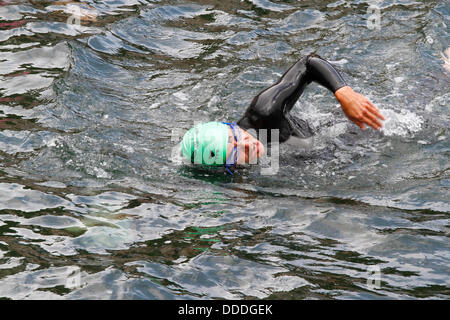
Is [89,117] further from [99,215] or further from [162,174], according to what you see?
[99,215]

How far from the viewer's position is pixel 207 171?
6117mm

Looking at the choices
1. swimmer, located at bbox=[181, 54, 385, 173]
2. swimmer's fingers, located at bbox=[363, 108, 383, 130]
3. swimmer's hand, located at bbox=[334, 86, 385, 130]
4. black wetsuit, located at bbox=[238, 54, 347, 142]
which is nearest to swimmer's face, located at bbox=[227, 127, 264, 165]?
swimmer, located at bbox=[181, 54, 385, 173]

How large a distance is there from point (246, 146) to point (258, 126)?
30 centimetres

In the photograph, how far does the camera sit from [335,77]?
18.7 ft

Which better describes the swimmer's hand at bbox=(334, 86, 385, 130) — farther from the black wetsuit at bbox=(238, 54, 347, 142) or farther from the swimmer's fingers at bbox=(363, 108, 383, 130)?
the black wetsuit at bbox=(238, 54, 347, 142)

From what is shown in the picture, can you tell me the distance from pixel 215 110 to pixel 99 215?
8.95ft

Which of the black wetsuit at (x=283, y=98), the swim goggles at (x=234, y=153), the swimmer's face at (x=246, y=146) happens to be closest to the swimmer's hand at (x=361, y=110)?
the black wetsuit at (x=283, y=98)

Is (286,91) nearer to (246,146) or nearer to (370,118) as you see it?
(246,146)

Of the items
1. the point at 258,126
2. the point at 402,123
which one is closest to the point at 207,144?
the point at 258,126

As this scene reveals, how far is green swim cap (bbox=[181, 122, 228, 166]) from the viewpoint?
19.0 feet
